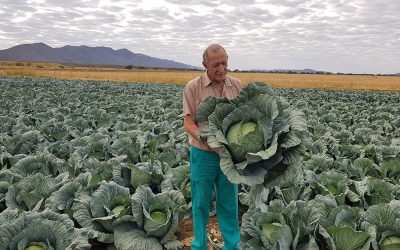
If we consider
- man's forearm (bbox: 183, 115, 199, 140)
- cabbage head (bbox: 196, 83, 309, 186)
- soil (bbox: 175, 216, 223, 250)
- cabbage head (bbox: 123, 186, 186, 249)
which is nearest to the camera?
cabbage head (bbox: 196, 83, 309, 186)

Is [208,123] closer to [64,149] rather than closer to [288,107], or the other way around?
[288,107]

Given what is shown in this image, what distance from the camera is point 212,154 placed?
10.8ft

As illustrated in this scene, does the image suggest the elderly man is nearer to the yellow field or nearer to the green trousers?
the green trousers

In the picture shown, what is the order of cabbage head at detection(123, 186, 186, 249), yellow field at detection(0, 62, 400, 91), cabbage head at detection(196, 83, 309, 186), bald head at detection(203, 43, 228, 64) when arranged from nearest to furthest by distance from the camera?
cabbage head at detection(196, 83, 309, 186) < bald head at detection(203, 43, 228, 64) < cabbage head at detection(123, 186, 186, 249) < yellow field at detection(0, 62, 400, 91)

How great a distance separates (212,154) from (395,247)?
1.75m

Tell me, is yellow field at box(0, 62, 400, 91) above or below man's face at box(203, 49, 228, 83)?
below

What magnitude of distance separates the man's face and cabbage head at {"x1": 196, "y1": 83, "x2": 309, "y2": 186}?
27 centimetres

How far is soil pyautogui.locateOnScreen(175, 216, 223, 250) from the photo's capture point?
455 centimetres

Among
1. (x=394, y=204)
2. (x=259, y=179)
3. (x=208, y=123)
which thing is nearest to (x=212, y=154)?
(x=208, y=123)

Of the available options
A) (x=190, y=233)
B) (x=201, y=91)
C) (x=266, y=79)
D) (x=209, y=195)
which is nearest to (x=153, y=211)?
(x=190, y=233)

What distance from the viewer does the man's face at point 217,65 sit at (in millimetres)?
3002

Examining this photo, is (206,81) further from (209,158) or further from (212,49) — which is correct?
(209,158)

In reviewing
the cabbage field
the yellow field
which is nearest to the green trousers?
the cabbage field

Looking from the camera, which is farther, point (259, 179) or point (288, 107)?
point (288, 107)
